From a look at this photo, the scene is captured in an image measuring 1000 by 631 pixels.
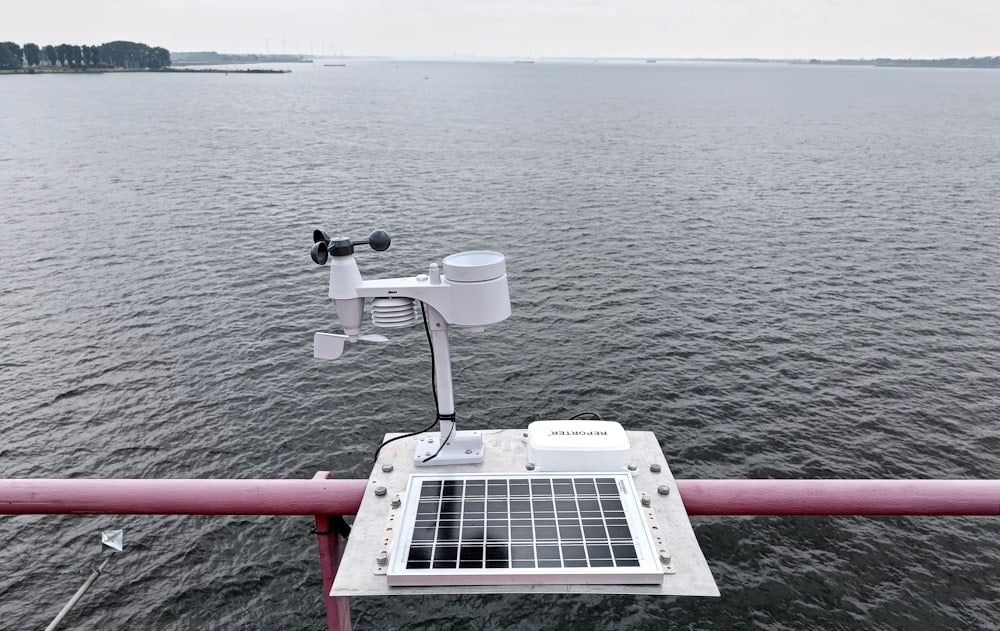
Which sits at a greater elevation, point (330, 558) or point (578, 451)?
point (578, 451)

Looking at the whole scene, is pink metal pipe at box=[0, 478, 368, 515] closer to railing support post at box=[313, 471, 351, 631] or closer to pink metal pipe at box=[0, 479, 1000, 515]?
pink metal pipe at box=[0, 479, 1000, 515]

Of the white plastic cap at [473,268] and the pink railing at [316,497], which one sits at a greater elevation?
the white plastic cap at [473,268]

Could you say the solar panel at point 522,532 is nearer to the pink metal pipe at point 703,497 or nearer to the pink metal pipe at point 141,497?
the pink metal pipe at point 703,497

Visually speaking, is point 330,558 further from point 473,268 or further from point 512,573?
point 473,268

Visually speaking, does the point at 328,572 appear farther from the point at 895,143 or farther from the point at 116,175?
the point at 895,143

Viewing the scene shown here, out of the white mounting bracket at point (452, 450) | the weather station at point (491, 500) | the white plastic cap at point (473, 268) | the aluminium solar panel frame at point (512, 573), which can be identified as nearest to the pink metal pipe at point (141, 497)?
the aluminium solar panel frame at point (512, 573)

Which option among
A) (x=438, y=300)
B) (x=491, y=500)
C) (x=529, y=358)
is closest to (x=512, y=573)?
(x=491, y=500)
